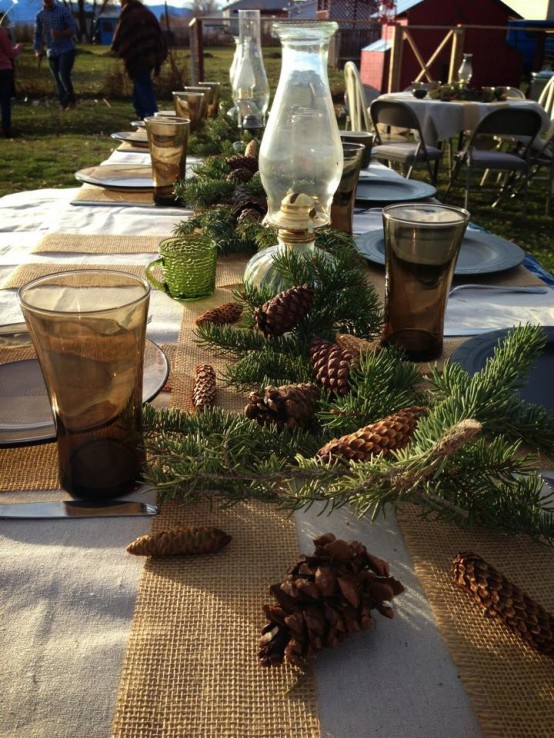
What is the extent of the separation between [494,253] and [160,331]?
70 centimetres

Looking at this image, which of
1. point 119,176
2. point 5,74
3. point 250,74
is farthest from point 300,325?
point 5,74

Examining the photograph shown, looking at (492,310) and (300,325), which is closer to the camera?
(300,325)

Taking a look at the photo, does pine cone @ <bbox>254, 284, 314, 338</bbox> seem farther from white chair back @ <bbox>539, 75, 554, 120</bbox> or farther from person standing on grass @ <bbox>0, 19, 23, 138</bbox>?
person standing on grass @ <bbox>0, 19, 23, 138</bbox>

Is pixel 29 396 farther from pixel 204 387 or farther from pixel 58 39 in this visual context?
pixel 58 39

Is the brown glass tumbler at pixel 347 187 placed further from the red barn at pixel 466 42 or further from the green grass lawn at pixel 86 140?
the red barn at pixel 466 42

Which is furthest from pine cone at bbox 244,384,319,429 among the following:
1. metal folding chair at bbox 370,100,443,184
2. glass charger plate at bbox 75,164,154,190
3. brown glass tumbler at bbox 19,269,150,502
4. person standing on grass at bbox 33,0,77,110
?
person standing on grass at bbox 33,0,77,110

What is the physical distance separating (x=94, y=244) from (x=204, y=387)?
0.73 metres

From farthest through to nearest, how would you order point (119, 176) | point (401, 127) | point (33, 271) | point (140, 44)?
point (140, 44) < point (401, 127) < point (119, 176) < point (33, 271)

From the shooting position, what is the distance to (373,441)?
523 mm

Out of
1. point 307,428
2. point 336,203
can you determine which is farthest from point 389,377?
point 336,203

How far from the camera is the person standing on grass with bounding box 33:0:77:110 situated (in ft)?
25.8

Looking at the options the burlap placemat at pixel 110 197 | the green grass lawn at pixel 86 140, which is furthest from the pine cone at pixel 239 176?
the green grass lawn at pixel 86 140

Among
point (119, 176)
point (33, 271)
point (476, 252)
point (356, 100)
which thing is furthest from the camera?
point (356, 100)

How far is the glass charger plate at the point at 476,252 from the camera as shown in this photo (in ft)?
3.85
